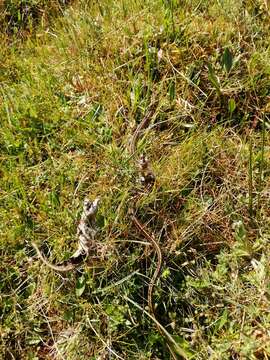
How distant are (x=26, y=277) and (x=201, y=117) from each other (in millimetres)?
1055

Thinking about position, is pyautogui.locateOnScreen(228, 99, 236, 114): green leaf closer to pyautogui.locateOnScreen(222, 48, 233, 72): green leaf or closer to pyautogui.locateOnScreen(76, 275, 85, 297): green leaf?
pyautogui.locateOnScreen(222, 48, 233, 72): green leaf

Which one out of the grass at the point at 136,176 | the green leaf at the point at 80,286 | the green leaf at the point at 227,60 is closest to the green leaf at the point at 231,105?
the grass at the point at 136,176

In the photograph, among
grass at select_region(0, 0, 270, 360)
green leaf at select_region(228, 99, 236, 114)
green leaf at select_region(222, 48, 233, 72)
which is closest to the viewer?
grass at select_region(0, 0, 270, 360)

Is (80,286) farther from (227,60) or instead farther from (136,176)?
(227,60)

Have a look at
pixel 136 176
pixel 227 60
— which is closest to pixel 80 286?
pixel 136 176

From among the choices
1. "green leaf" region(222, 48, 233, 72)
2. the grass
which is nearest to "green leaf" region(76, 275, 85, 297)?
the grass

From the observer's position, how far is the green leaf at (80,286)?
2076mm

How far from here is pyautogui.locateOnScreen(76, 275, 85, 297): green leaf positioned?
6.81ft

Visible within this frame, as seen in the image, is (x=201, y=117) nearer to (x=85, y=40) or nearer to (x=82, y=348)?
(x=85, y=40)

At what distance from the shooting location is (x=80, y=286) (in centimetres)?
209

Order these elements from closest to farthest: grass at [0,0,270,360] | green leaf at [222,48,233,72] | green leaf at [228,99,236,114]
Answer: grass at [0,0,270,360]
green leaf at [228,99,236,114]
green leaf at [222,48,233,72]

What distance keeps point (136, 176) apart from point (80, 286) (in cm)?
51

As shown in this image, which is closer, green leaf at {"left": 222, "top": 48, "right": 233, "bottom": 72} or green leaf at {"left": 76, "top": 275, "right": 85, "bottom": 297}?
green leaf at {"left": 76, "top": 275, "right": 85, "bottom": 297}

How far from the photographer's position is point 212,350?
6.30 ft
